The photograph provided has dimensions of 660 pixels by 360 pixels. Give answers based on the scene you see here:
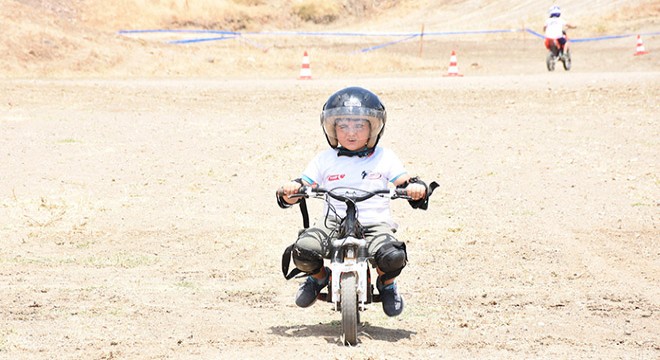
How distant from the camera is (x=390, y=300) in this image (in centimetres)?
630

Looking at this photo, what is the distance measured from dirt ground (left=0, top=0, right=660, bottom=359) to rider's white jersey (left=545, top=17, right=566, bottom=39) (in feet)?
16.6

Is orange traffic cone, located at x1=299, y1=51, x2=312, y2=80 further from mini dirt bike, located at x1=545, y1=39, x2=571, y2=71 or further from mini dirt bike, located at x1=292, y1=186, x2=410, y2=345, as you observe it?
mini dirt bike, located at x1=292, y1=186, x2=410, y2=345

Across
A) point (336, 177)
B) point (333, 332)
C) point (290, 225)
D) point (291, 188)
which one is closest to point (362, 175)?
point (336, 177)

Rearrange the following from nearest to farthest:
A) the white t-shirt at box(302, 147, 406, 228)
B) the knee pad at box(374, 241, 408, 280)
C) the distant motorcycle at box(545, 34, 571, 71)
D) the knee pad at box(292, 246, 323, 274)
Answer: the knee pad at box(374, 241, 408, 280) → the knee pad at box(292, 246, 323, 274) → the white t-shirt at box(302, 147, 406, 228) → the distant motorcycle at box(545, 34, 571, 71)

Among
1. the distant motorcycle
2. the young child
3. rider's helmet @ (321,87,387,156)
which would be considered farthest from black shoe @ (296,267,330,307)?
the distant motorcycle

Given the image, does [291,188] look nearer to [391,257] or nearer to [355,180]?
[355,180]

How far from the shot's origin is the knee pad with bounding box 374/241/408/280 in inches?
233

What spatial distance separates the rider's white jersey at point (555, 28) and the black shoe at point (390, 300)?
861 inches

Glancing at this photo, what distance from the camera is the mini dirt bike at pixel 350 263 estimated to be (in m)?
5.81

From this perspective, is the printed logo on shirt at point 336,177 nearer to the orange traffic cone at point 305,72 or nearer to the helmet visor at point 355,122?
the helmet visor at point 355,122

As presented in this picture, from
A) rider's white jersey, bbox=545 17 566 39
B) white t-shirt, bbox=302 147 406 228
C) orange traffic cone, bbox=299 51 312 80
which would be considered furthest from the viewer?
rider's white jersey, bbox=545 17 566 39

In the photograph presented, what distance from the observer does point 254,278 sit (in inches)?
332

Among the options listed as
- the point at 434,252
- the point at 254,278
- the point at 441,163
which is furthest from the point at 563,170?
the point at 254,278

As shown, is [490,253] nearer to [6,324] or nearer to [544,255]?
[544,255]
